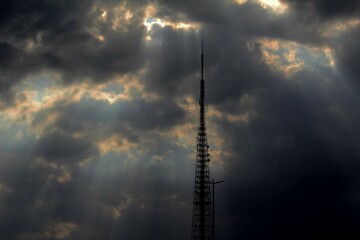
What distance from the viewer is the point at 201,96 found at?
179375mm

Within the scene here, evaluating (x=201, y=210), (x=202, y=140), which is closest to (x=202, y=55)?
(x=202, y=140)

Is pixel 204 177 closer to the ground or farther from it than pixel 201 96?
closer to the ground

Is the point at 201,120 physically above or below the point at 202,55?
below

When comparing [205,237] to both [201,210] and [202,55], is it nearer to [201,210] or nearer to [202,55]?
[201,210]

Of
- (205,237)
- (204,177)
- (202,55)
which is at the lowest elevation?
(205,237)

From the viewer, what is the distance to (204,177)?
570ft

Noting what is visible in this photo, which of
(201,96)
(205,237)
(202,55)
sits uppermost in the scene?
(202,55)

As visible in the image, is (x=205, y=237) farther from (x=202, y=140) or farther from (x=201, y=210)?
(x=202, y=140)

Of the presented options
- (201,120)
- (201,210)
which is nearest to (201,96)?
(201,120)

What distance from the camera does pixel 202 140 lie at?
17900 cm

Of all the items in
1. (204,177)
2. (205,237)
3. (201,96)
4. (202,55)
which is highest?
(202,55)

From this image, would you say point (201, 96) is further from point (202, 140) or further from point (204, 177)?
point (204, 177)

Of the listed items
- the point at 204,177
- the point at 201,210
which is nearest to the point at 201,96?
the point at 204,177

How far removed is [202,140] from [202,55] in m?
30.2
